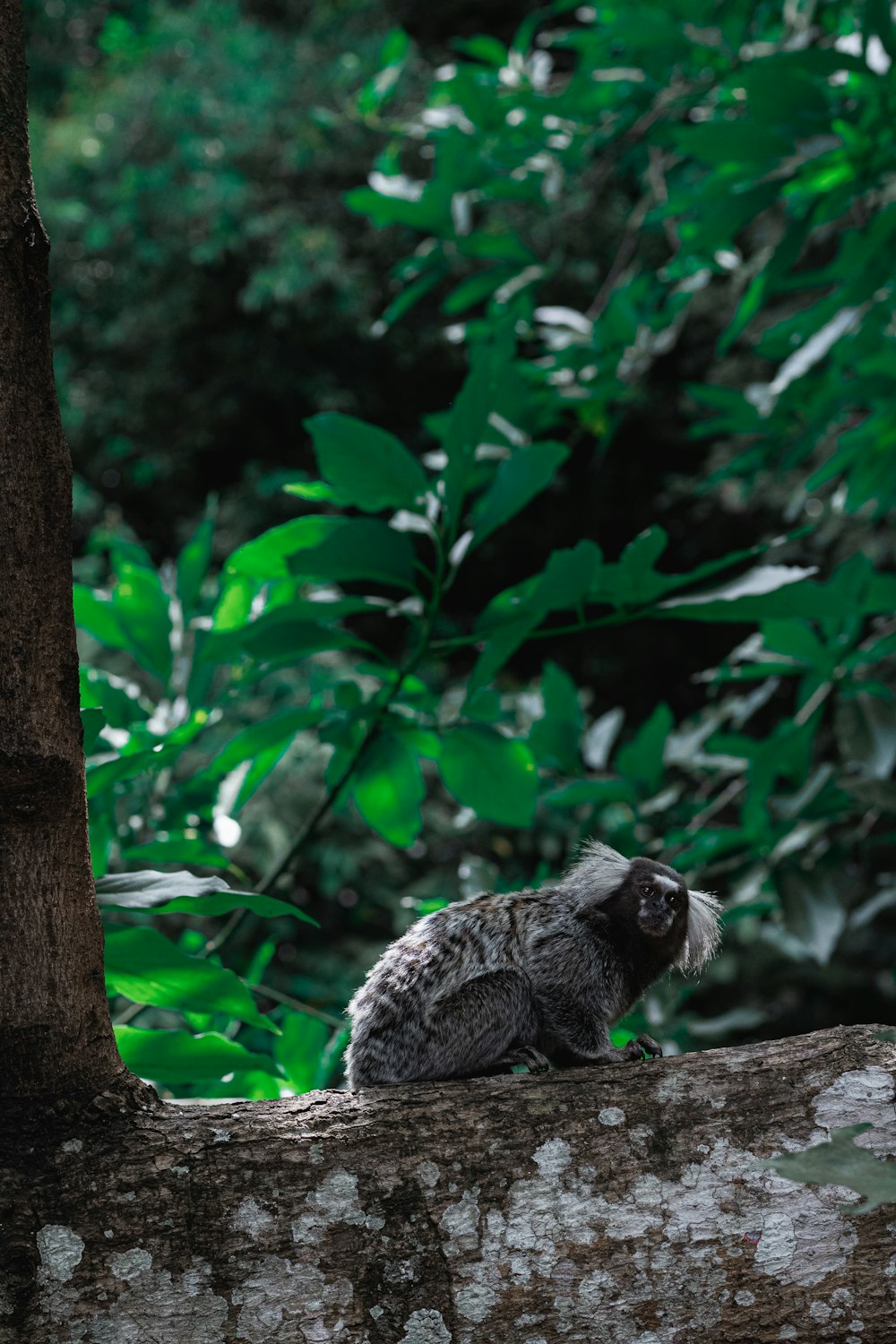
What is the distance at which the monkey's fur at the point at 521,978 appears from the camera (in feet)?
5.87

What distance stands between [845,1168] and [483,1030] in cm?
89

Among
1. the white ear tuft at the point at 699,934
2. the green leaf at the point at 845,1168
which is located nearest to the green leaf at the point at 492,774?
the white ear tuft at the point at 699,934

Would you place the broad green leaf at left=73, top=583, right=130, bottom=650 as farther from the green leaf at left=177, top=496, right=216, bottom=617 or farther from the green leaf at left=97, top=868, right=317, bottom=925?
the green leaf at left=97, top=868, right=317, bottom=925

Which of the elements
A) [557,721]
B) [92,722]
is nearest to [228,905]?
[92,722]

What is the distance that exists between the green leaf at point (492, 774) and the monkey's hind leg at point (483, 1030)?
0.36 metres

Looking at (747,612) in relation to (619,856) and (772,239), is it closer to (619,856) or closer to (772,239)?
(619,856)

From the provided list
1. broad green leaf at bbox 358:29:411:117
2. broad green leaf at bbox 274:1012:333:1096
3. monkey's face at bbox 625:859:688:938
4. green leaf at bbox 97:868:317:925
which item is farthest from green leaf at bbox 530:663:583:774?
broad green leaf at bbox 358:29:411:117

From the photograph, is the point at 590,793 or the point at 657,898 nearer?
the point at 657,898

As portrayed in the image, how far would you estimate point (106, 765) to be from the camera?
197cm

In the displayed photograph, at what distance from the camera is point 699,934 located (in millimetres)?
2254

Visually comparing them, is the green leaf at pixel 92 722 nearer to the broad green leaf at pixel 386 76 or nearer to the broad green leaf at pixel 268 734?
the broad green leaf at pixel 268 734

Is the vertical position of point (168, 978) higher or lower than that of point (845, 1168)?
higher

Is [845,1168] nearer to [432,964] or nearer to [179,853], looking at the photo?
[432,964]

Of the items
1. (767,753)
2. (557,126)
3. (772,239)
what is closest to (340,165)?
(772,239)
